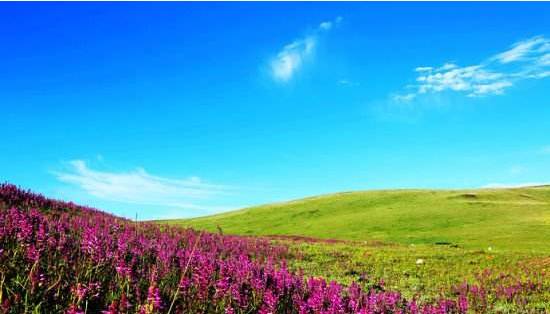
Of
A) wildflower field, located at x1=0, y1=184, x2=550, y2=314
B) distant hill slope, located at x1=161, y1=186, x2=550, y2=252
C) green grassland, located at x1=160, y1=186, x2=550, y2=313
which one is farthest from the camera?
distant hill slope, located at x1=161, y1=186, x2=550, y2=252

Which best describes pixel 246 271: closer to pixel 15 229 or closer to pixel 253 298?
pixel 253 298

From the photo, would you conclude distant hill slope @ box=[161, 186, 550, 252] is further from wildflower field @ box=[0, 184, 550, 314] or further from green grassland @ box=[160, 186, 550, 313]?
wildflower field @ box=[0, 184, 550, 314]

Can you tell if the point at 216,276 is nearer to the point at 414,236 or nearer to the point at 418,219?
the point at 414,236

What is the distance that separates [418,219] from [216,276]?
56.6 m

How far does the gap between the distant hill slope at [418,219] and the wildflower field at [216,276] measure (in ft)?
80.5

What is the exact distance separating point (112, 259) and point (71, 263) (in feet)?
2.06

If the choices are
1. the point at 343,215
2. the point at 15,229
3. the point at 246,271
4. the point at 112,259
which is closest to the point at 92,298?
the point at 112,259

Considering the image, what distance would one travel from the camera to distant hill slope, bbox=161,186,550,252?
48.0 meters

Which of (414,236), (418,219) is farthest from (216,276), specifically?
(418,219)

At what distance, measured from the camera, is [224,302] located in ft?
17.1

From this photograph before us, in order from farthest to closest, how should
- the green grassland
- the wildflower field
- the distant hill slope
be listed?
the distant hill slope < the green grassland < the wildflower field

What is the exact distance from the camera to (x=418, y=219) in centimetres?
6044

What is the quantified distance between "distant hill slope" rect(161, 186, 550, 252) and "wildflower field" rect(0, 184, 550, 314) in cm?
2452

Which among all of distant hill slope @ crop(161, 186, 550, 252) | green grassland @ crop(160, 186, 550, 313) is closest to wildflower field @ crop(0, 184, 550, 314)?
green grassland @ crop(160, 186, 550, 313)
